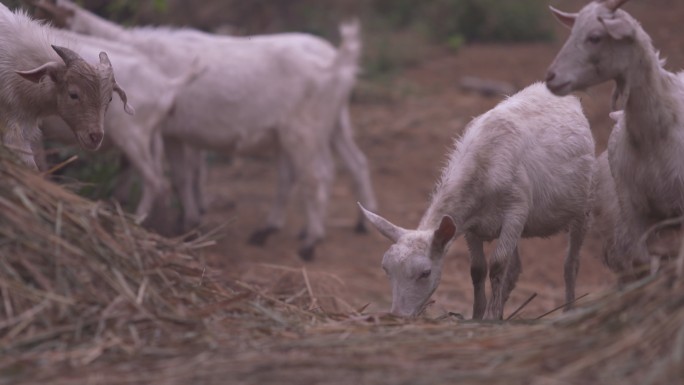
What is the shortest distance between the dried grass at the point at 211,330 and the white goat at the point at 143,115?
4.27m

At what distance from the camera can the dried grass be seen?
437 centimetres

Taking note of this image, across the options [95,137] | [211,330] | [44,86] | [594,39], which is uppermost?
[594,39]

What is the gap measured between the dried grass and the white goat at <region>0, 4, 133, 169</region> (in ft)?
4.90

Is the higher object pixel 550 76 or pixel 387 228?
pixel 550 76

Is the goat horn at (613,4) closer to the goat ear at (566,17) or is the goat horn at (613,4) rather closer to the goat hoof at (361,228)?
the goat ear at (566,17)

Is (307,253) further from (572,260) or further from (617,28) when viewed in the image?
(617,28)

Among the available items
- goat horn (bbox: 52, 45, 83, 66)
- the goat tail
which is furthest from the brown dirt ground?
goat horn (bbox: 52, 45, 83, 66)

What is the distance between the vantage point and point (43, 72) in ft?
21.7

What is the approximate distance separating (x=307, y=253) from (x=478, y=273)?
173 inches

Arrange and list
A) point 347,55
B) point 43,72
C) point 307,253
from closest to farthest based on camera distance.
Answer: point 43,72 → point 307,253 → point 347,55

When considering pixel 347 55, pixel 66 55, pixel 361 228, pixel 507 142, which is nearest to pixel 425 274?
pixel 507 142

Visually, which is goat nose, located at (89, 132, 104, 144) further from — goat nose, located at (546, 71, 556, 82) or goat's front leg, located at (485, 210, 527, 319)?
goat nose, located at (546, 71, 556, 82)

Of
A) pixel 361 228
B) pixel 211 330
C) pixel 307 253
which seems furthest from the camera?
pixel 361 228

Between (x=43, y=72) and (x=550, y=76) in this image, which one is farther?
(x=43, y=72)
